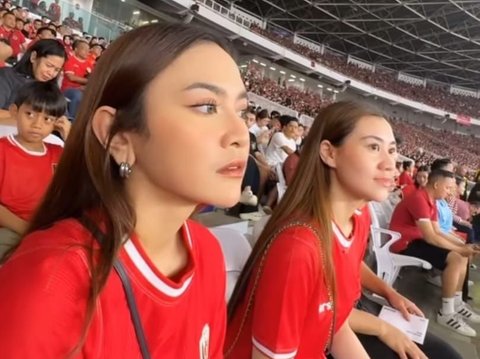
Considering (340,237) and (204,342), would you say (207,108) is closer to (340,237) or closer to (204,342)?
(204,342)

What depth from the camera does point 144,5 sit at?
19891 mm

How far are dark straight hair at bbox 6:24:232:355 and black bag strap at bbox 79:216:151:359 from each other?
0.07 ft

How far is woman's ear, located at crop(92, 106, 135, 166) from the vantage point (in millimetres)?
775

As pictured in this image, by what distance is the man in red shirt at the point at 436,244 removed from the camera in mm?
3473

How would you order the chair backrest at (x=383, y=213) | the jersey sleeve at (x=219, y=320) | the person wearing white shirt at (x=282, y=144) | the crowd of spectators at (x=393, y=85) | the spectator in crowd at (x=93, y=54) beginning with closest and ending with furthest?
the jersey sleeve at (x=219, y=320) < the chair backrest at (x=383, y=213) < the spectator in crowd at (x=93, y=54) < the person wearing white shirt at (x=282, y=144) < the crowd of spectators at (x=393, y=85)

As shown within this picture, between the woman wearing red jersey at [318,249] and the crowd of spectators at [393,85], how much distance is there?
91.7 feet

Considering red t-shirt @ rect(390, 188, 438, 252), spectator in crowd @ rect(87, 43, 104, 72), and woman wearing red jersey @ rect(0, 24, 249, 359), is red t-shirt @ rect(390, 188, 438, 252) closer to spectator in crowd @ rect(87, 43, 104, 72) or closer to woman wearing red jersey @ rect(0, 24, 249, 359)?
woman wearing red jersey @ rect(0, 24, 249, 359)

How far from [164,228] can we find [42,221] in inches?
9.3

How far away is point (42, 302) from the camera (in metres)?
0.58

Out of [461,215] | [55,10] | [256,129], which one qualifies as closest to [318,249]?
[256,129]

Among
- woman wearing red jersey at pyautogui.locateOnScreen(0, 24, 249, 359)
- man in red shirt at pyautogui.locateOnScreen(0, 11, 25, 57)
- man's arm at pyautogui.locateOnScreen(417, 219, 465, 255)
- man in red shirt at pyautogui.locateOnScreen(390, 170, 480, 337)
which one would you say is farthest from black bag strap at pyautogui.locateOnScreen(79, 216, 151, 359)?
man in red shirt at pyautogui.locateOnScreen(0, 11, 25, 57)

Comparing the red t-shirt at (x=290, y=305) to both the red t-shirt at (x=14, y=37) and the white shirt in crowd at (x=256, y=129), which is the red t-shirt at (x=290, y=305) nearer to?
the white shirt in crowd at (x=256, y=129)

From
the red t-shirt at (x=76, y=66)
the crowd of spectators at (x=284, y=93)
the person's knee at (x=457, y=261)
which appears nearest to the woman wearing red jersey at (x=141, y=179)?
the person's knee at (x=457, y=261)

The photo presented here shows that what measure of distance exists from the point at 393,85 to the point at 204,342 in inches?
1507
